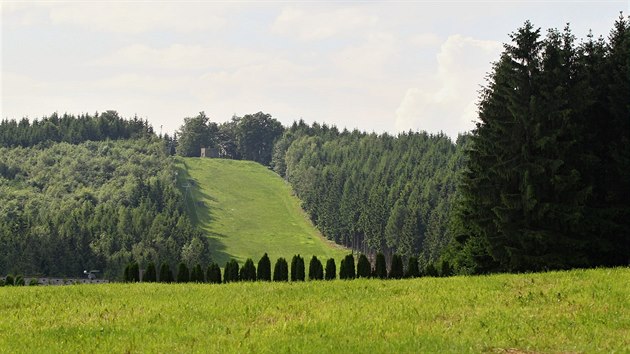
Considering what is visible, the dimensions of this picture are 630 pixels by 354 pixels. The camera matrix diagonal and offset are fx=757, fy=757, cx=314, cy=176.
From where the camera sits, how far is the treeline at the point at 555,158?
41438mm

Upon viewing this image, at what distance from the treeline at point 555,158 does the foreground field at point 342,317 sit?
1270 cm

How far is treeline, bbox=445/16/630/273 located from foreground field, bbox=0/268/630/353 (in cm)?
1270

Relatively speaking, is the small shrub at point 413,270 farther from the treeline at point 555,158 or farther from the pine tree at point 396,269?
the treeline at point 555,158

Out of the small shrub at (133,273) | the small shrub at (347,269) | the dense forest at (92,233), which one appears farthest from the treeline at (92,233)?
the small shrub at (347,269)

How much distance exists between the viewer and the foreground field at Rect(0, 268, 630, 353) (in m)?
17.6

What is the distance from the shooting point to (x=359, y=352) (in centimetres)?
1664

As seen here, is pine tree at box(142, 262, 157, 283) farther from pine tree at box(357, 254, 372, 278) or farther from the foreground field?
the foreground field

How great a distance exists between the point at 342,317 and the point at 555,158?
83.6 feet

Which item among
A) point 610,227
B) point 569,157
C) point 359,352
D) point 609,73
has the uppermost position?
point 609,73

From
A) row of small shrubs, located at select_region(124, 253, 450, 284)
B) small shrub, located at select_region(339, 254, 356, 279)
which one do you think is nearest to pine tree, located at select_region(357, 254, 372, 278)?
row of small shrubs, located at select_region(124, 253, 450, 284)

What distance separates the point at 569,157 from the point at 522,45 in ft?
24.6

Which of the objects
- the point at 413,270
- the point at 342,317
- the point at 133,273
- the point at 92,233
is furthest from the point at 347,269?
the point at 92,233

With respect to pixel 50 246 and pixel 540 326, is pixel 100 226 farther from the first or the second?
pixel 540 326

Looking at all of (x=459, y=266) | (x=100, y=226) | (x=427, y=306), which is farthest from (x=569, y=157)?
(x=100, y=226)
